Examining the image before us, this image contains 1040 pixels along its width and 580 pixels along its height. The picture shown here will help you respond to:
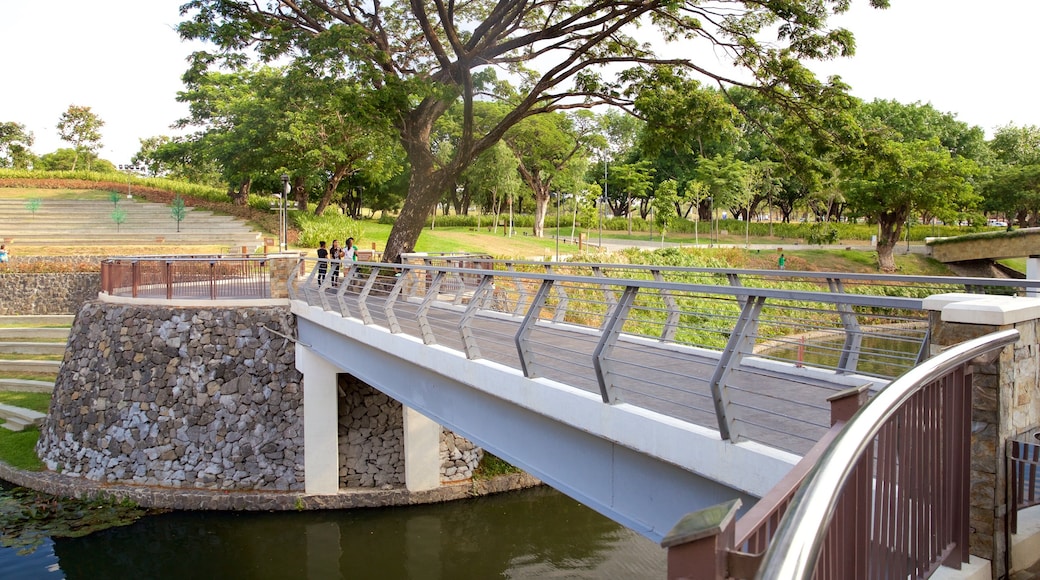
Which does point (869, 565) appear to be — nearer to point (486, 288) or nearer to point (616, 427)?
point (616, 427)

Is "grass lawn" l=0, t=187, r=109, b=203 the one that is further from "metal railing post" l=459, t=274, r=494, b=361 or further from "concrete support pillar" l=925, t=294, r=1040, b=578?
"concrete support pillar" l=925, t=294, r=1040, b=578

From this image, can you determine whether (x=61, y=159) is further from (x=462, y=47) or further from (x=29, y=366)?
(x=462, y=47)

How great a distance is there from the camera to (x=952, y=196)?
3953 centimetres

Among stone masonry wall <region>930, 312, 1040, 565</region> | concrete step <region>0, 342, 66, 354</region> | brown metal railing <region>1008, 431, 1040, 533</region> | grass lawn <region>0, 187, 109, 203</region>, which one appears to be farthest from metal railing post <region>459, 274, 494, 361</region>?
grass lawn <region>0, 187, 109, 203</region>

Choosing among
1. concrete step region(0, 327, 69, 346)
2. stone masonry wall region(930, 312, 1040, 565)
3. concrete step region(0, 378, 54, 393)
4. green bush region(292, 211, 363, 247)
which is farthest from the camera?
green bush region(292, 211, 363, 247)

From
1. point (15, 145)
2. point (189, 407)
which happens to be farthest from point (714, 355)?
point (15, 145)

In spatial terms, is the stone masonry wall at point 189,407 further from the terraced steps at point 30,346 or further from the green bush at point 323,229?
the green bush at point 323,229

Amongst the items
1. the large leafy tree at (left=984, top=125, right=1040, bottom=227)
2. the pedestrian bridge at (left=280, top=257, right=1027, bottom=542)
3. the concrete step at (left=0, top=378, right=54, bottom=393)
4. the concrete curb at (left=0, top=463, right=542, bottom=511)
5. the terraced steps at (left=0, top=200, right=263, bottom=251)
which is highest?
the large leafy tree at (left=984, top=125, right=1040, bottom=227)

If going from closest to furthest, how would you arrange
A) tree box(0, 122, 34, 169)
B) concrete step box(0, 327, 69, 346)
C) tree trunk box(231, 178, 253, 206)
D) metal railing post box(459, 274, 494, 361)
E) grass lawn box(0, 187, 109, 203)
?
metal railing post box(459, 274, 494, 361) < concrete step box(0, 327, 69, 346) < tree trunk box(231, 178, 253, 206) < grass lawn box(0, 187, 109, 203) < tree box(0, 122, 34, 169)

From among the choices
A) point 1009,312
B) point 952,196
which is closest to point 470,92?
point 1009,312

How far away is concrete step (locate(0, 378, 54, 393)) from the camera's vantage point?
20.8 metres

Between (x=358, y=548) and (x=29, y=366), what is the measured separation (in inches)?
578

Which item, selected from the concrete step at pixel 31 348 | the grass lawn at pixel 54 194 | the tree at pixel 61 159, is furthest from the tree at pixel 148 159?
the concrete step at pixel 31 348

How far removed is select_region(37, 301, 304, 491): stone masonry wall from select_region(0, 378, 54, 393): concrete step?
4.38 m
